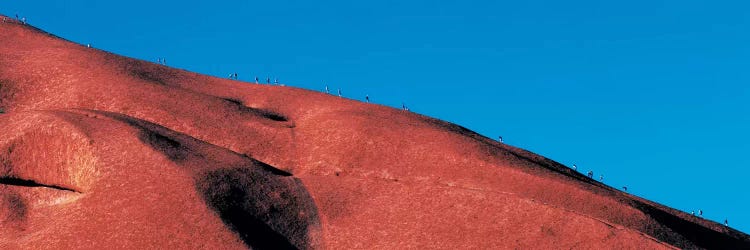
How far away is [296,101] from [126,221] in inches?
1021

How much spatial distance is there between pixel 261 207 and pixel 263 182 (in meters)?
2.66

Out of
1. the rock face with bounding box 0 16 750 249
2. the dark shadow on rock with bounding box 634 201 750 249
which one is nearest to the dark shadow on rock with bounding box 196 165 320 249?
the rock face with bounding box 0 16 750 249

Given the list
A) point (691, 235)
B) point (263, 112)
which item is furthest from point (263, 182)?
point (691, 235)

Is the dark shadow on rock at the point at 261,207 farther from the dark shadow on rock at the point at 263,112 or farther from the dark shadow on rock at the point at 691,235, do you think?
the dark shadow on rock at the point at 691,235

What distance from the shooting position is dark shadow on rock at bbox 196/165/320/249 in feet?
184

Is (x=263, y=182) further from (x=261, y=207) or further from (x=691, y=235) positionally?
(x=691, y=235)

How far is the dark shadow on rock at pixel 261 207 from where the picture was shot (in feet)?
184

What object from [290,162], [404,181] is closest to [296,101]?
[290,162]

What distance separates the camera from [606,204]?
63344mm

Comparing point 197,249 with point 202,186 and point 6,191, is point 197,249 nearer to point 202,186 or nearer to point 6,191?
point 202,186

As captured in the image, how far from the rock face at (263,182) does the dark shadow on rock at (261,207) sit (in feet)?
0.28

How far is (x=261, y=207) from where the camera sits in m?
58.3

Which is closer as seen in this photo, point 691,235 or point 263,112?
point 691,235

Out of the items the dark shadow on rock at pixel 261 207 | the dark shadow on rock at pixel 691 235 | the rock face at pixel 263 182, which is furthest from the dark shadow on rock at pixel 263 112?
the dark shadow on rock at pixel 691 235
